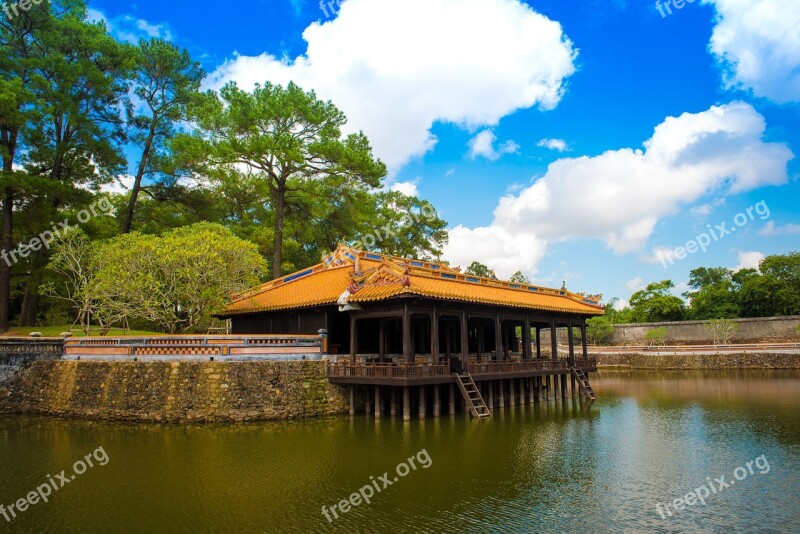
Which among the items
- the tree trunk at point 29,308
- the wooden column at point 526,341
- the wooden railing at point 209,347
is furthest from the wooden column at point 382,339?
the tree trunk at point 29,308

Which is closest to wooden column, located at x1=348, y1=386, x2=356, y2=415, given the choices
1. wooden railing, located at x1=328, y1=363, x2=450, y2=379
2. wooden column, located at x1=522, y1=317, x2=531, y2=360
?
wooden railing, located at x1=328, y1=363, x2=450, y2=379

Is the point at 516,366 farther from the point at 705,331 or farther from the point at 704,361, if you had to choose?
the point at 705,331

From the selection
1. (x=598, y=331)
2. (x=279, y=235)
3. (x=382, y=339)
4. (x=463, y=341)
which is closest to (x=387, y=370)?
(x=382, y=339)

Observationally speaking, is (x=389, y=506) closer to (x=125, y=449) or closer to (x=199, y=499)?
(x=199, y=499)

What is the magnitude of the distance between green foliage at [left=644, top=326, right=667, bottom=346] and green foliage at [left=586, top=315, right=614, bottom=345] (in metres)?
4.37

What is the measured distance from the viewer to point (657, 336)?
5403cm

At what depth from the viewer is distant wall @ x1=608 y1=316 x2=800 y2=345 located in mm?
47938

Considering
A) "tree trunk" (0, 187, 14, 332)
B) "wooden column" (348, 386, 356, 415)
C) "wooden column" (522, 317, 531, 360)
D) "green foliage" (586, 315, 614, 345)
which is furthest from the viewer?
"green foliage" (586, 315, 614, 345)

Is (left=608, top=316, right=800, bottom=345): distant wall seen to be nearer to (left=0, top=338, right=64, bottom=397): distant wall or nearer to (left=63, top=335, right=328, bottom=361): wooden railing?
(left=63, top=335, right=328, bottom=361): wooden railing

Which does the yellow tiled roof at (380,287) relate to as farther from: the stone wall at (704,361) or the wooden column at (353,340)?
the stone wall at (704,361)

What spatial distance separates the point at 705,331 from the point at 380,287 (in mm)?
45804

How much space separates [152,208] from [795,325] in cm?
5385

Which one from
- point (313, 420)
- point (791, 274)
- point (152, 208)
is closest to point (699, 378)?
point (791, 274)

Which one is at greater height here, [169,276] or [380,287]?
[169,276]
